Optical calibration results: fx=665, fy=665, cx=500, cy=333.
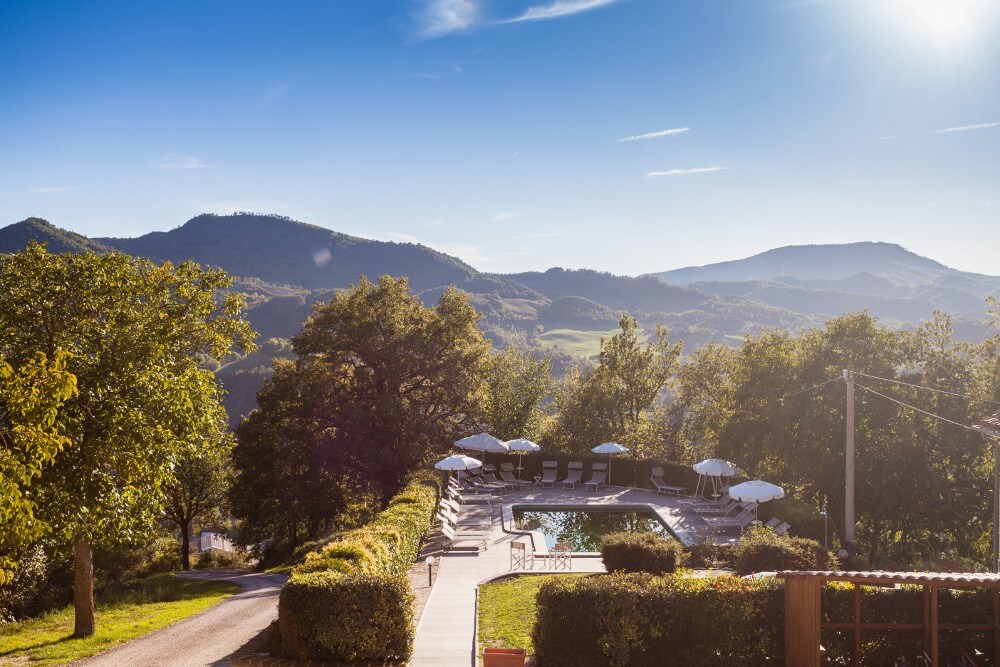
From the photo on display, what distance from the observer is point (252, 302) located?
172 metres

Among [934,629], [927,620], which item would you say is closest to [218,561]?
[927,620]

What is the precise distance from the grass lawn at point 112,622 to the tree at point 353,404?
6913 mm

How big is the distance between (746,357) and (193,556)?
27539mm

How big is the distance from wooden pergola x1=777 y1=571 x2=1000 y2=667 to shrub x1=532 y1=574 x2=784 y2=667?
214 millimetres

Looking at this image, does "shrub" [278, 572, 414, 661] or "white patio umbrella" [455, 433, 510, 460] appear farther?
"white patio umbrella" [455, 433, 510, 460]

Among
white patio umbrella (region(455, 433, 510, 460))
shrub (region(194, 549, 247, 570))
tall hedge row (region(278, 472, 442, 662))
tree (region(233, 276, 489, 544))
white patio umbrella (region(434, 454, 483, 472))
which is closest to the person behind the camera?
tall hedge row (region(278, 472, 442, 662))

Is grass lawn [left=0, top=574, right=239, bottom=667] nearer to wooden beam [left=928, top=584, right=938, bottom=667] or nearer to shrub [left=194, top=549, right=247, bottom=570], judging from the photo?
shrub [left=194, top=549, right=247, bottom=570]

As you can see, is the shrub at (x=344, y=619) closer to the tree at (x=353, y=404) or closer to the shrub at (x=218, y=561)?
the tree at (x=353, y=404)

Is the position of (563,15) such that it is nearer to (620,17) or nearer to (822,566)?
(620,17)

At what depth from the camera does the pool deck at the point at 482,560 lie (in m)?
10.1

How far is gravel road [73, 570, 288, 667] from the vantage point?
10.4 m

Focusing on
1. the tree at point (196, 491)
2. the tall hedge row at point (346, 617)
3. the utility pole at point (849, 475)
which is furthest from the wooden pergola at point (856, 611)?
the tree at point (196, 491)

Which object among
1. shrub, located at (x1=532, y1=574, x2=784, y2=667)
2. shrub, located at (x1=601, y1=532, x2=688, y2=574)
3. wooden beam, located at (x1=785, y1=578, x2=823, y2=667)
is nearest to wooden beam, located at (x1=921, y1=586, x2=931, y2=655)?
wooden beam, located at (x1=785, y1=578, x2=823, y2=667)

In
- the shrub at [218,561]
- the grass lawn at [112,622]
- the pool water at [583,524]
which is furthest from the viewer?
the shrub at [218,561]
